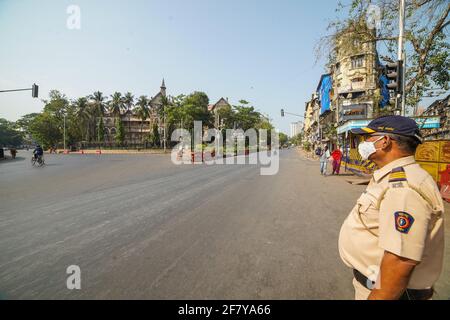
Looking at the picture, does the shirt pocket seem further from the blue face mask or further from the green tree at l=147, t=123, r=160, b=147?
the green tree at l=147, t=123, r=160, b=147

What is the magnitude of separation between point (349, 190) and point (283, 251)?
6.69 m

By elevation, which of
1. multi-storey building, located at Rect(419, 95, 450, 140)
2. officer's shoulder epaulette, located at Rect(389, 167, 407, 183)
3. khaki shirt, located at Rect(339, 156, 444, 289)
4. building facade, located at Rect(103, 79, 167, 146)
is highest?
building facade, located at Rect(103, 79, 167, 146)

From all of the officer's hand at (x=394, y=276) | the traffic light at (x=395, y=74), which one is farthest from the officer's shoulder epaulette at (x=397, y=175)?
the traffic light at (x=395, y=74)

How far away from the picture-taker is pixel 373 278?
4.74ft

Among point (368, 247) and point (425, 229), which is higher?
point (425, 229)

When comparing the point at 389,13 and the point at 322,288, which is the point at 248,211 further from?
the point at 389,13

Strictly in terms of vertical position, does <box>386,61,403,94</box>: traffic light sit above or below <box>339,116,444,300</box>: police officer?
above

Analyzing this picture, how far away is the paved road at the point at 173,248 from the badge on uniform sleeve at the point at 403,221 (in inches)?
62.5

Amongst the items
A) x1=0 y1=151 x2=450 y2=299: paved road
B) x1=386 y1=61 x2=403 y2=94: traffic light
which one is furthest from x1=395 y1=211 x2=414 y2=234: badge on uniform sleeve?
x1=386 y1=61 x2=403 y2=94: traffic light

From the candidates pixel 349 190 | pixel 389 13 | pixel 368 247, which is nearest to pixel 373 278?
pixel 368 247

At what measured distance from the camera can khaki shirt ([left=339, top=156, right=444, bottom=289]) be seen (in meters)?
1.23

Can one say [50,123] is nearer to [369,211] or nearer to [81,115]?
[81,115]

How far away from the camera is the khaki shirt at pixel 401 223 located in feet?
4.04

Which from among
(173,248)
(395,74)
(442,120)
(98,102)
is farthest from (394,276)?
(98,102)
